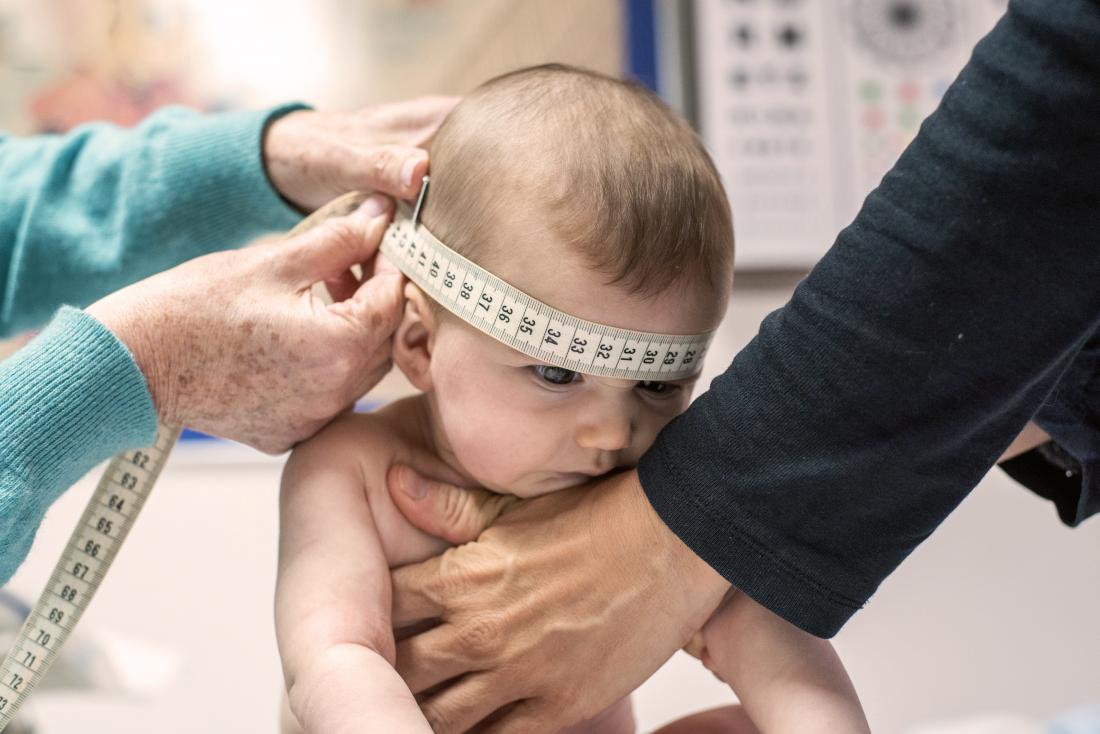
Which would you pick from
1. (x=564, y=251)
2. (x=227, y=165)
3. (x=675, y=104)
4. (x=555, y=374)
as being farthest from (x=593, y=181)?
(x=675, y=104)

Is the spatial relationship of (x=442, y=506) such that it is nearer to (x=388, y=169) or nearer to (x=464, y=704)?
(x=464, y=704)

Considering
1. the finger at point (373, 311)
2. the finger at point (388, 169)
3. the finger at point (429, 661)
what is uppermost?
the finger at point (388, 169)

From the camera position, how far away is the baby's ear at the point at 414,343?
98 cm

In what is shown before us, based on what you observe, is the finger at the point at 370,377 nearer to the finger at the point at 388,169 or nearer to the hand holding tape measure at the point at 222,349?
the hand holding tape measure at the point at 222,349

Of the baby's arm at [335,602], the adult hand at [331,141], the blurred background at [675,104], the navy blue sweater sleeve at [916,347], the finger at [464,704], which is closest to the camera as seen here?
the navy blue sweater sleeve at [916,347]

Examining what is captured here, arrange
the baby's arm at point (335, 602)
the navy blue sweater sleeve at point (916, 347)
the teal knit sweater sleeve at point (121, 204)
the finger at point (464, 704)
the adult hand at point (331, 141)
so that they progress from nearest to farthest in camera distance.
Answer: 1. the navy blue sweater sleeve at point (916, 347)
2. the baby's arm at point (335, 602)
3. the finger at point (464, 704)
4. the adult hand at point (331, 141)
5. the teal knit sweater sleeve at point (121, 204)

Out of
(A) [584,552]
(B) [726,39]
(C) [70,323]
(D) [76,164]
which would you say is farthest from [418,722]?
(B) [726,39]

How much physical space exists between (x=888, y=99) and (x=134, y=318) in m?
1.77

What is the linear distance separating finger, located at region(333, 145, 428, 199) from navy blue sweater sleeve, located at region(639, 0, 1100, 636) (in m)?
0.34

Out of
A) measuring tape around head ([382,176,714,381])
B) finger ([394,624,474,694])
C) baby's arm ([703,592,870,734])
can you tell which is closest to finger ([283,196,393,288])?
measuring tape around head ([382,176,714,381])

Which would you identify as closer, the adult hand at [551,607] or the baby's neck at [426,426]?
the adult hand at [551,607]

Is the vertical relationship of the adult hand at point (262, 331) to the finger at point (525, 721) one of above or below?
above

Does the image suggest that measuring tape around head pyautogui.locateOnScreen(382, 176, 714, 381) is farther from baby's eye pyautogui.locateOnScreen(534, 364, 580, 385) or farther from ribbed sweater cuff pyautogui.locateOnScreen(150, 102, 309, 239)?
ribbed sweater cuff pyautogui.locateOnScreen(150, 102, 309, 239)

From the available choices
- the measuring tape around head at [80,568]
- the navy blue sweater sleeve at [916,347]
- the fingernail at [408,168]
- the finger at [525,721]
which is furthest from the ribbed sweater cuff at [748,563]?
the measuring tape around head at [80,568]
